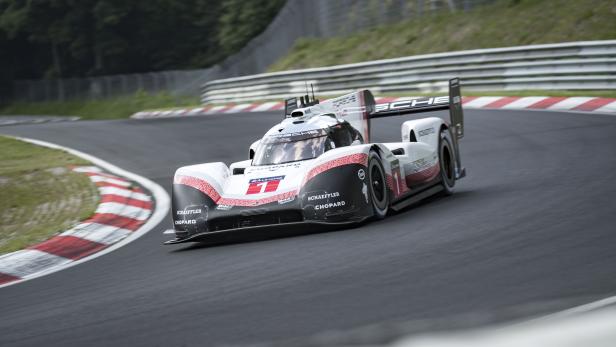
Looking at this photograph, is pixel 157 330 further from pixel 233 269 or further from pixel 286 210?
pixel 286 210

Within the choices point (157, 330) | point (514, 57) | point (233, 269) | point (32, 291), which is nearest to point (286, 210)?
point (233, 269)

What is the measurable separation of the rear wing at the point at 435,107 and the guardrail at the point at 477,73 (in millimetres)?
7475

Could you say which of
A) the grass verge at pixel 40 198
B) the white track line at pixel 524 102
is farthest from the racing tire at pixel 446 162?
the white track line at pixel 524 102

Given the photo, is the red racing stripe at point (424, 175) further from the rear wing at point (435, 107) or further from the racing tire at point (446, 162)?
the rear wing at point (435, 107)

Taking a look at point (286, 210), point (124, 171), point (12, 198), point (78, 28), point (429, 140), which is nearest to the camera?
point (286, 210)

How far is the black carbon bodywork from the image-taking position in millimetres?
8492

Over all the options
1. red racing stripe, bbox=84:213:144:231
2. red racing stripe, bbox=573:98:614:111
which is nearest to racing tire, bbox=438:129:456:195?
red racing stripe, bbox=84:213:144:231

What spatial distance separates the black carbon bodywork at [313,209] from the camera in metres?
8.49

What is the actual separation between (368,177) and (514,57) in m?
12.9

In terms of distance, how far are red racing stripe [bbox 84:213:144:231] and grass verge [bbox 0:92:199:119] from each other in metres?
29.6

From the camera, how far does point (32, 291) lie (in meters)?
7.39

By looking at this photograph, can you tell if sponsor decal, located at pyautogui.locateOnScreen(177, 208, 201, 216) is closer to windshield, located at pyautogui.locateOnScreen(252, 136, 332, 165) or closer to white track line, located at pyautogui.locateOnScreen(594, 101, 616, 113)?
windshield, located at pyautogui.locateOnScreen(252, 136, 332, 165)

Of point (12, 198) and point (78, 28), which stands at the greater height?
point (78, 28)

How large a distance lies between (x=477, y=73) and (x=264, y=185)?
540 inches
